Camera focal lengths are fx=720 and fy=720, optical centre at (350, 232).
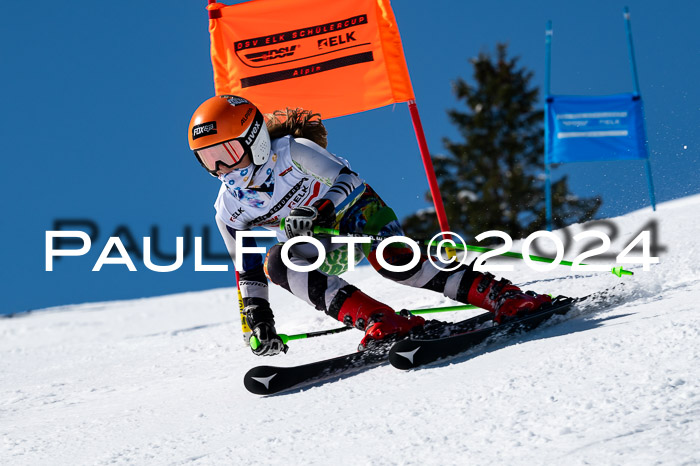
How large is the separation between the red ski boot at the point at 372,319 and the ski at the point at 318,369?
0.20ft

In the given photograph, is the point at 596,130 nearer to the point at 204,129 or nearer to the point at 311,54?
the point at 311,54

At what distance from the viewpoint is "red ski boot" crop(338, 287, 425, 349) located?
10.6 feet

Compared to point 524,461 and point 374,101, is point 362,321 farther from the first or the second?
point 374,101

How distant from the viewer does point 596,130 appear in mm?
9195

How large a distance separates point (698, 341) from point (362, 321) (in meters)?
1.44

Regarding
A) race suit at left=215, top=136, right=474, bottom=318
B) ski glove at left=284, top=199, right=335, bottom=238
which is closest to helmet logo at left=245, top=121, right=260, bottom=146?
race suit at left=215, top=136, right=474, bottom=318

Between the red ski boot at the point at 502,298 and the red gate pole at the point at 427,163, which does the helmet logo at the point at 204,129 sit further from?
the red gate pole at the point at 427,163

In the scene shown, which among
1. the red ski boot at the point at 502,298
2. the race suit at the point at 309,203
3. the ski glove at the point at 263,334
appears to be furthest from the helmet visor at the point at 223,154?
the red ski boot at the point at 502,298

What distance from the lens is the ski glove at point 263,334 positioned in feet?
11.5

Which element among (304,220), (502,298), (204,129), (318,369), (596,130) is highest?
(596,130)

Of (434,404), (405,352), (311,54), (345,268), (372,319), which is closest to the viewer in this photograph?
(434,404)

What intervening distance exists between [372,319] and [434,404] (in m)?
A: 0.93

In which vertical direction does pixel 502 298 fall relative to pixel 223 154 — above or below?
below

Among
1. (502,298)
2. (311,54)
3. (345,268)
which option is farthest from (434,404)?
(311,54)
